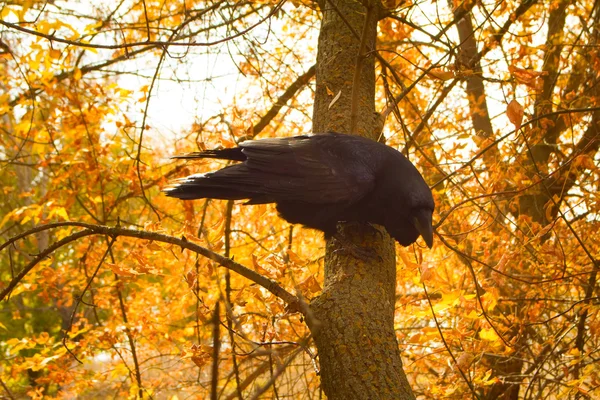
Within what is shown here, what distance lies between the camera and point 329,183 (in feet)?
9.32

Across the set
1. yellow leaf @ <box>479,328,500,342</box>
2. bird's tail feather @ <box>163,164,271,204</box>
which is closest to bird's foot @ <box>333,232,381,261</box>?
bird's tail feather @ <box>163,164,271,204</box>

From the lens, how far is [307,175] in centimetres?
287

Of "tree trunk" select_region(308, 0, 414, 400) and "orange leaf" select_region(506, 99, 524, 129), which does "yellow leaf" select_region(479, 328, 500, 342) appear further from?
"orange leaf" select_region(506, 99, 524, 129)

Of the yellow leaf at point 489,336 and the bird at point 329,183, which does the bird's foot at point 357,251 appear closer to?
the bird at point 329,183

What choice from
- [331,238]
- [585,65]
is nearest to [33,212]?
[331,238]

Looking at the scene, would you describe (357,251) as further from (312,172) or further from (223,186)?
(223,186)

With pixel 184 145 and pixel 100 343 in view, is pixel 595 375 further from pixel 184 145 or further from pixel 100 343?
pixel 184 145

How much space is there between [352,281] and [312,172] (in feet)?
2.37

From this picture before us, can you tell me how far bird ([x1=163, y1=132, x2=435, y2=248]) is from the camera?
9.19 feet

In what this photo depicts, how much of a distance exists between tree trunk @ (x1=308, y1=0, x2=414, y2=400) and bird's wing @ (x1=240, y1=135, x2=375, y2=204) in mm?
227

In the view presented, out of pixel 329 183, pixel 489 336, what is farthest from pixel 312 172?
pixel 489 336

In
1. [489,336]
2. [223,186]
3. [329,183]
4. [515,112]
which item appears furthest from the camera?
[489,336]

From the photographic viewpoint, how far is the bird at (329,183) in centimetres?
280

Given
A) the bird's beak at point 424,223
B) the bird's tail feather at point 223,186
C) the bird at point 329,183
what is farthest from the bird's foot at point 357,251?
the bird's tail feather at point 223,186
